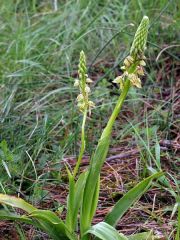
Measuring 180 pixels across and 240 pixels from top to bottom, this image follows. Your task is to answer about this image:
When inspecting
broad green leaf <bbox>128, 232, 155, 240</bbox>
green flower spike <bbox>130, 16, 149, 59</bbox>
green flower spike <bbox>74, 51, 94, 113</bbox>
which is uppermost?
green flower spike <bbox>130, 16, 149, 59</bbox>

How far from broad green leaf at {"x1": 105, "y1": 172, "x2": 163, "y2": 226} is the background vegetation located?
9.1 inches

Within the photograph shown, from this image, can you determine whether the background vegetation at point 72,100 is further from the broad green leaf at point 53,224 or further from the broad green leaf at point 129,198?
the broad green leaf at point 53,224

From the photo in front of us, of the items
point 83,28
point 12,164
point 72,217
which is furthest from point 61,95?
point 72,217

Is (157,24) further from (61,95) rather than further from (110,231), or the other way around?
(110,231)

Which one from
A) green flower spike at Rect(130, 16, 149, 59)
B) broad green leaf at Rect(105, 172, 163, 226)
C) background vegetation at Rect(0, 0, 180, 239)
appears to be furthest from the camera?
background vegetation at Rect(0, 0, 180, 239)

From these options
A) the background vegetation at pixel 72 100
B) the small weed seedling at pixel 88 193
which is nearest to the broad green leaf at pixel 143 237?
the small weed seedling at pixel 88 193

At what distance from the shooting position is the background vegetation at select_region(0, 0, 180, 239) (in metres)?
2.20

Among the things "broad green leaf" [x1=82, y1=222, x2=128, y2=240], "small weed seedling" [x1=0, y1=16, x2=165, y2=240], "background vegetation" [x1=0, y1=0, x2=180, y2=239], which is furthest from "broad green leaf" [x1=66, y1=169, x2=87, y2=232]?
"background vegetation" [x1=0, y1=0, x2=180, y2=239]

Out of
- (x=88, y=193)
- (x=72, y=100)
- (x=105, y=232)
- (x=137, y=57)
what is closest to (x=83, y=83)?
(x=137, y=57)

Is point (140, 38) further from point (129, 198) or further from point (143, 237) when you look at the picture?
point (143, 237)

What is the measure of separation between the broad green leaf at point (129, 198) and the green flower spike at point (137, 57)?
0.96ft

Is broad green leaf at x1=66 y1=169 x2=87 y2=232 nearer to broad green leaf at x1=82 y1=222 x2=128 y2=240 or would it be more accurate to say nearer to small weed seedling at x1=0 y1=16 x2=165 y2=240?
small weed seedling at x1=0 y1=16 x2=165 y2=240

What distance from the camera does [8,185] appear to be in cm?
211

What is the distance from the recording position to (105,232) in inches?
61.8
